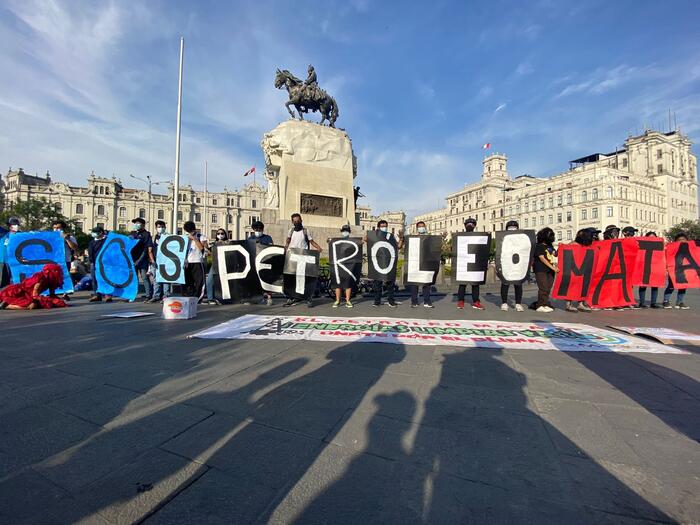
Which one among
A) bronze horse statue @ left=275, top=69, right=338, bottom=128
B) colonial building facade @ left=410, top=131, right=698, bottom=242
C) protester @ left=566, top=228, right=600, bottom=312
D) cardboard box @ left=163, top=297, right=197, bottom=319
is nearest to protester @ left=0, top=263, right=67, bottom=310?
cardboard box @ left=163, top=297, right=197, bottom=319

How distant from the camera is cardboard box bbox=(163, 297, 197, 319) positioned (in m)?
5.90

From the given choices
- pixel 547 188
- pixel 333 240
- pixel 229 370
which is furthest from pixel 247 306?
pixel 547 188

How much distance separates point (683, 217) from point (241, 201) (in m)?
120

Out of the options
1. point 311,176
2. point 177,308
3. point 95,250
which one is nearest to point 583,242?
point 177,308

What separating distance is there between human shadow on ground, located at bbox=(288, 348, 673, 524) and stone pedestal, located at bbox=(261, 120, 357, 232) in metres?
13.2

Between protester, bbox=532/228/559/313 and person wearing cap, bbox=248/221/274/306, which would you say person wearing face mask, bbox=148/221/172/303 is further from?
protester, bbox=532/228/559/313

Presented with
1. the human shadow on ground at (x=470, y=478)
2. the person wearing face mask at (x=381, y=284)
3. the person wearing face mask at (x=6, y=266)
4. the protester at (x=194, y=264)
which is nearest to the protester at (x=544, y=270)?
the person wearing face mask at (x=381, y=284)

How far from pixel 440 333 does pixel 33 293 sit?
8.65 metres

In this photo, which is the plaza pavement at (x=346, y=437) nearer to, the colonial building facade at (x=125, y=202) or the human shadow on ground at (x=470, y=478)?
the human shadow on ground at (x=470, y=478)

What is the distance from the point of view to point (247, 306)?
7.78m

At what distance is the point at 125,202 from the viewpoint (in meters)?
89.4

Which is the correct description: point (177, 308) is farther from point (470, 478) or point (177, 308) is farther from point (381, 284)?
point (470, 478)

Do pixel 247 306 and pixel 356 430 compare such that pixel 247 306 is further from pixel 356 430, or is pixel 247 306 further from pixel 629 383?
pixel 629 383

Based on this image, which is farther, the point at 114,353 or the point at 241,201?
the point at 241,201
